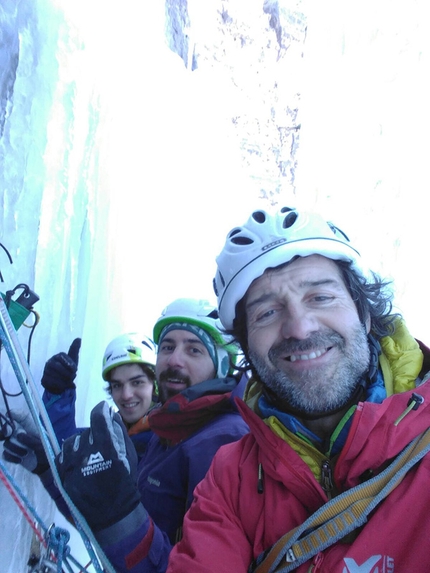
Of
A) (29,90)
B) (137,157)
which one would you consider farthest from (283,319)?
(137,157)

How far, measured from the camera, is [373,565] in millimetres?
926

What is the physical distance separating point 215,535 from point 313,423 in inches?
15.7

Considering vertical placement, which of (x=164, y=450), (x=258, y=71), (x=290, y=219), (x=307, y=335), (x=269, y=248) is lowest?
(x=164, y=450)

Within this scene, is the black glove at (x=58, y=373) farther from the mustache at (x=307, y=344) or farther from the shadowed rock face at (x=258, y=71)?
the shadowed rock face at (x=258, y=71)

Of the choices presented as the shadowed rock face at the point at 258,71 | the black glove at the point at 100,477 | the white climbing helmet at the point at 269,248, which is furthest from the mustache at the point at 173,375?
the shadowed rock face at the point at 258,71

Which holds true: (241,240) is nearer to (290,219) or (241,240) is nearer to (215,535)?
(290,219)

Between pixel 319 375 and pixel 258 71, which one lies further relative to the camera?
pixel 258 71

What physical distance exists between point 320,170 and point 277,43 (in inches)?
135

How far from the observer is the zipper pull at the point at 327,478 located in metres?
1.10

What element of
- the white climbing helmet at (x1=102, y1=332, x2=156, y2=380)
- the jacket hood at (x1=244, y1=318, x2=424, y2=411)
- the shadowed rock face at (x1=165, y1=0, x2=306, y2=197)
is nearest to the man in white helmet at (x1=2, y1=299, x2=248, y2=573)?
the white climbing helmet at (x1=102, y1=332, x2=156, y2=380)

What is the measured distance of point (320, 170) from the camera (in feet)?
32.4

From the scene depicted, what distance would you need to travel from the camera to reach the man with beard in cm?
98

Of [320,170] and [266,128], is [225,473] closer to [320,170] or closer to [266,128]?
[320,170]

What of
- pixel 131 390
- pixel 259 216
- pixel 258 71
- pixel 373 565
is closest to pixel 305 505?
pixel 373 565
